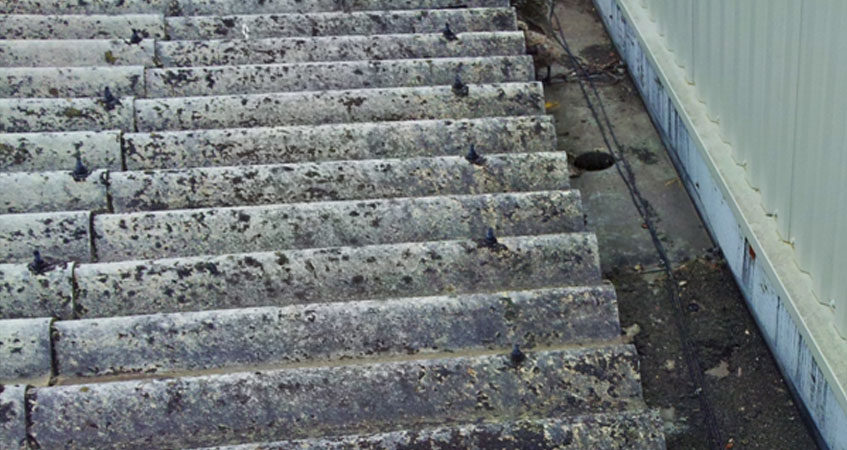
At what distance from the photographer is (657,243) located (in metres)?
5.95

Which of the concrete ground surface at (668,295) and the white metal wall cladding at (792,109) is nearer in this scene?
the white metal wall cladding at (792,109)

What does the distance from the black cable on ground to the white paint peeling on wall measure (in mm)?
296

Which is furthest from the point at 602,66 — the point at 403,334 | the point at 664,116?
the point at 403,334

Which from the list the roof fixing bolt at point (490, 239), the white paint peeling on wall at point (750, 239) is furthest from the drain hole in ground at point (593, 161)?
the roof fixing bolt at point (490, 239)

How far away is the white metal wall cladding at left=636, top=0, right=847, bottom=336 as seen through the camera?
4145 millimetres

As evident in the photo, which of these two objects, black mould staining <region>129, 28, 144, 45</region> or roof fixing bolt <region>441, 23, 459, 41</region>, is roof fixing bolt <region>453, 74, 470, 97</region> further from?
black mould staining <region>129, 28, 144, 45</region>

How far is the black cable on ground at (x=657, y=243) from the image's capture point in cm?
496

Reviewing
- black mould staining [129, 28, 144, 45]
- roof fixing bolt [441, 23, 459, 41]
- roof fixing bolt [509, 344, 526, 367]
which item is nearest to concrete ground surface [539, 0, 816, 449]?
roof fixing bolt [441, 23, 459, 41]

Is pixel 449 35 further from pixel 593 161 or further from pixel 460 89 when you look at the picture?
pixel 593 161

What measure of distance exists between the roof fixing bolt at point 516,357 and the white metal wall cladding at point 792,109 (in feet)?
4.44

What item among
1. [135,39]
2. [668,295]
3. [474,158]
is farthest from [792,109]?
[135,39]

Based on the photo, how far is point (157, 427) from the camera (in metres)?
4.28

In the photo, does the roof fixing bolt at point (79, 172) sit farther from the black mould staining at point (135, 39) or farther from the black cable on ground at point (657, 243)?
the black cable on ground at point (657, 243)

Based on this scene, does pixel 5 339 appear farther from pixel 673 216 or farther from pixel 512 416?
pixel 673 216
